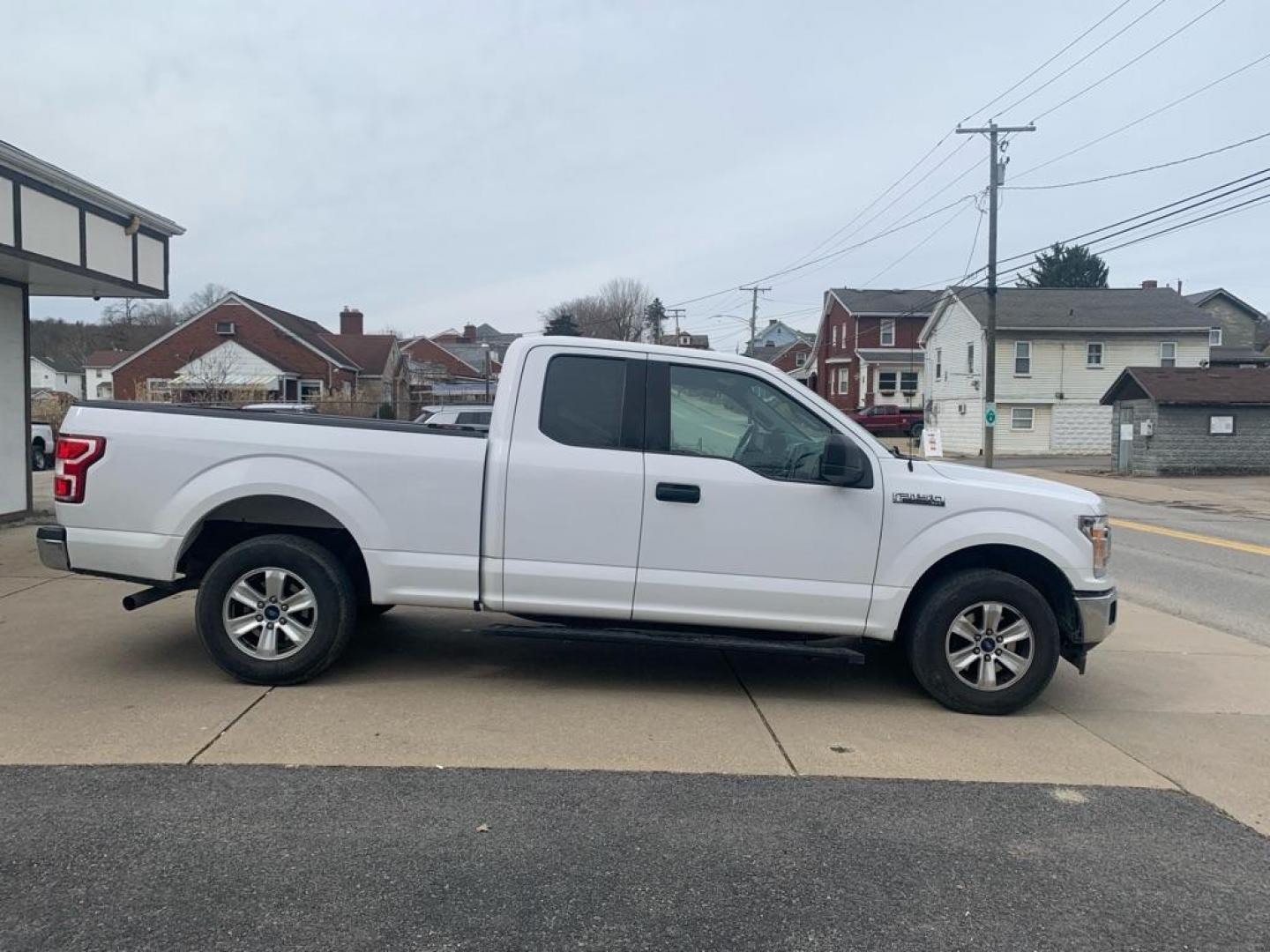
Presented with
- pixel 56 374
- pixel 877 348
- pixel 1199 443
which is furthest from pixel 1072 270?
pixel 56 374

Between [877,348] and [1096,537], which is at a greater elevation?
[877,348]

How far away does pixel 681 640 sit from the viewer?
5363mm

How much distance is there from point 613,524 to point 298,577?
5.97 feet

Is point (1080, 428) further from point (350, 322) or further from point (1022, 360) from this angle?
point (350, 322)

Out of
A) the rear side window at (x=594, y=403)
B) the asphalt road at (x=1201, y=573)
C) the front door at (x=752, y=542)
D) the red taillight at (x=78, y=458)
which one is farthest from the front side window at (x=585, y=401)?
the asphalt road at (x=1201, y=573)

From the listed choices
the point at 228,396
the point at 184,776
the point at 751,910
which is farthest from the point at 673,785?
the point at 228,396

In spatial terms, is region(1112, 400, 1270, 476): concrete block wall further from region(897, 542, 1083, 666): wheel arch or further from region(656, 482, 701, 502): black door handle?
region(656, 482, 701, 502): black door handle

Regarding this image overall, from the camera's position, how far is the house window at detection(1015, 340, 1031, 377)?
1622 inches

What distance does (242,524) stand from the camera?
574 centimetres

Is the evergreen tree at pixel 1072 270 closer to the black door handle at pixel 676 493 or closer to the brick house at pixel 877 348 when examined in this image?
the brick house at pixel 877 348

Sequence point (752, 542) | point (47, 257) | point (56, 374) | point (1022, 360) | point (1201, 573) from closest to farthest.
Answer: point (752, 542) → point (47, 257) → point (1201, 573) → point (1022, 360) → point (56, 374)

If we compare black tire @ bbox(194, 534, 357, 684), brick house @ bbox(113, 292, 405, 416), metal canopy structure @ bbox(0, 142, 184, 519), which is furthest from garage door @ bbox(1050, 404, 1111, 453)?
black tire @ bbox(194, 534, 357, 684)

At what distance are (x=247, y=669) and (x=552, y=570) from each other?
1835 mm

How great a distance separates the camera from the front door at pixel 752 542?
5.31 meters
